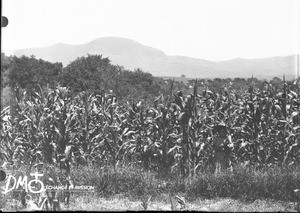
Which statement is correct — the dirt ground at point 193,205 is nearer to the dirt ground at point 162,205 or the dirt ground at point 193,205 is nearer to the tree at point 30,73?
the dirt ground at point 162,205

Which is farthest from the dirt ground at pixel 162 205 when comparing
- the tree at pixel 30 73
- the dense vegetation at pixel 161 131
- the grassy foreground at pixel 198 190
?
the tree at pixel 30 73

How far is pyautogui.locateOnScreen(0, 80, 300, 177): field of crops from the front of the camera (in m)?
8.09

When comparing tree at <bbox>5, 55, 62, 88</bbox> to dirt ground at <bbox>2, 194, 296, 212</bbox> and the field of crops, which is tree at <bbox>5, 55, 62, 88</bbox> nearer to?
the field of crops

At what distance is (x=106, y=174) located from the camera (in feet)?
23.5

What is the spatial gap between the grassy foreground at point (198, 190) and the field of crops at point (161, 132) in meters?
0.81

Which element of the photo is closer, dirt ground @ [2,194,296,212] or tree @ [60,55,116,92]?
dirt ground @ [2,194,296,212]

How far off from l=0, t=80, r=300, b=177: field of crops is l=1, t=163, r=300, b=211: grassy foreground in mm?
808

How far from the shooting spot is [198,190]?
22.5 ft

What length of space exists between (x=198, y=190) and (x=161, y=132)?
1789mm

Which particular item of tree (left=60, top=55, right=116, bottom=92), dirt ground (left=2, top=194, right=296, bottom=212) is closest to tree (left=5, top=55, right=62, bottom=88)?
tree (left=60, top=55, right=116, bottom=92)

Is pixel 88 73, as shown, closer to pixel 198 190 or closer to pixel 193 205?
pixel 198 190

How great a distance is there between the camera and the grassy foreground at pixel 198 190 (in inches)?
254

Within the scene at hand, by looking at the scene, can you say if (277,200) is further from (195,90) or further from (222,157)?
(195,90)

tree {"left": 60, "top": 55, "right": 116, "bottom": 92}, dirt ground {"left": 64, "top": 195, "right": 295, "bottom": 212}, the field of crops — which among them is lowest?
dirt ground {"left": 64, "top": 195, "right": 295, "bottom": 212}
